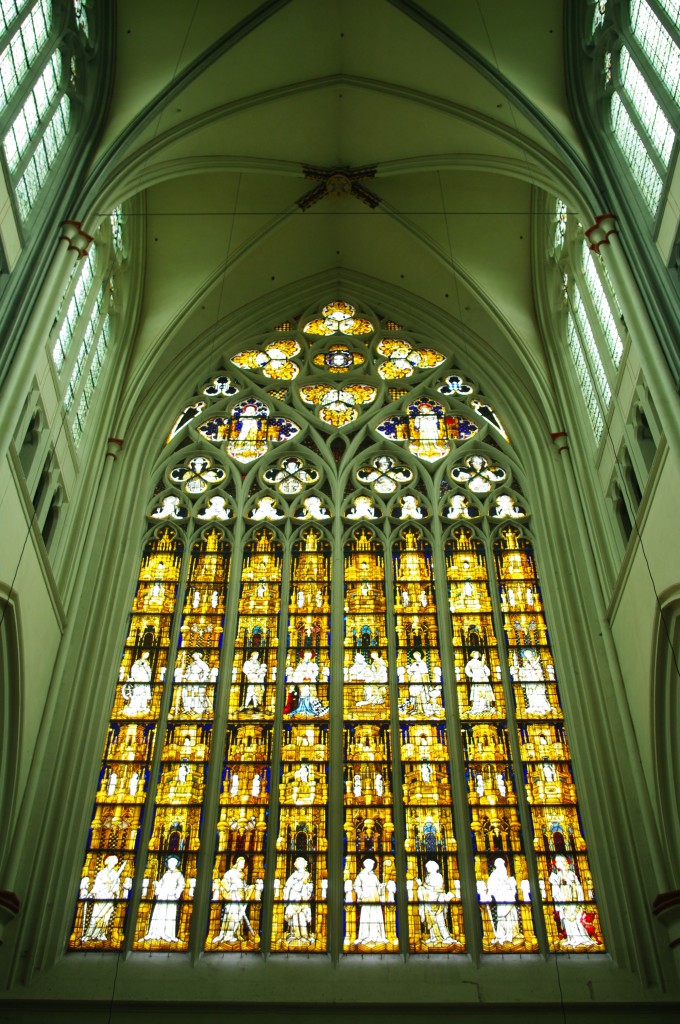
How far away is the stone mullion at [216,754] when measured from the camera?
980 cm

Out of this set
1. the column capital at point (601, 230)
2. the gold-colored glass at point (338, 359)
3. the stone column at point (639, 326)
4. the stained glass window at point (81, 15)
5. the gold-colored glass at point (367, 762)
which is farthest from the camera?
the gold-colored glass at point (338, 359)

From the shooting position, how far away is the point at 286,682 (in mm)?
11797

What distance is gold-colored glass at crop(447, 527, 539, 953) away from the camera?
9.80 m

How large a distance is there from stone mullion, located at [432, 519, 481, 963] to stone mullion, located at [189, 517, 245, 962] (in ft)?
8.95

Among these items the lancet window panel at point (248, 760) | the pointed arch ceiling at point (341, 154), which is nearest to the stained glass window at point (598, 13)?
the pointed arch ceiling at point (341, 154)

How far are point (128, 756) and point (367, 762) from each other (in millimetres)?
2872

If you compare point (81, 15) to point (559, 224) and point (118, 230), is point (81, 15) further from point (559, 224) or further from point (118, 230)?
point (559, 224)

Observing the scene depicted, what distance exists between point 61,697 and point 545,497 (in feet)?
23.5

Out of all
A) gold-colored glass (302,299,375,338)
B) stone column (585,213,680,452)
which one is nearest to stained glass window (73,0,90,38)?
gold-colored glass (302,299,375,338)

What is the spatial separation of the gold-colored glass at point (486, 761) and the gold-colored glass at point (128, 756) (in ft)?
12.6

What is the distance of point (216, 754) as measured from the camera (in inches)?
436

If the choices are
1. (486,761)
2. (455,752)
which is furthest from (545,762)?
(455,752)

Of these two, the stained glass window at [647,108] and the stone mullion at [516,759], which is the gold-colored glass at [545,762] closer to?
the stone mullion at [516,759]

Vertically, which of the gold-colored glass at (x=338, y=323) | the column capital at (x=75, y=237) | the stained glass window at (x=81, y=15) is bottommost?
the column capital at (x=75, y=237)
